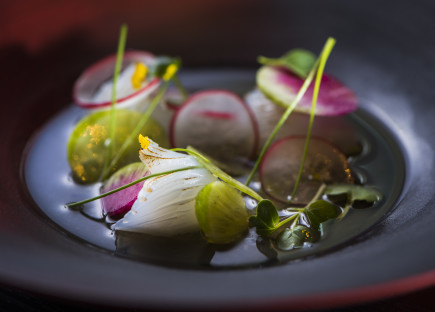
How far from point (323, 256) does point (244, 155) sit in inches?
12.2

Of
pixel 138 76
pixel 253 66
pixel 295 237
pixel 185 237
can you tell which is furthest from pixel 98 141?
pixel 253 66

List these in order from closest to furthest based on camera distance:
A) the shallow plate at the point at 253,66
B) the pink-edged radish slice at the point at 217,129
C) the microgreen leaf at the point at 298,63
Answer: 1. the shallow plate at the point at 253,66
2. the pink-edged radish slice at the point at 217,129
3. the microgreen leaf at the point at 298,63

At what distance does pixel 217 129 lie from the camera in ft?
3.66

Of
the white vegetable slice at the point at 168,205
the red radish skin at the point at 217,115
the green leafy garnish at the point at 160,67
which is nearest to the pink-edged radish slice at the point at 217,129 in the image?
the red radish skin at the point at 217,115

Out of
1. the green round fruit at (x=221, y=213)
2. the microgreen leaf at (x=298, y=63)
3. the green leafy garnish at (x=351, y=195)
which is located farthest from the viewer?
the microgreen leaf at (x=298, y=63)

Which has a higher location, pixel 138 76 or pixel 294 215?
pixel 138 76

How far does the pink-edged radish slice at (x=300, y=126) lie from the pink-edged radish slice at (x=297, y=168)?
44 millimetres

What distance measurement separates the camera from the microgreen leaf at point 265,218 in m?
0.87

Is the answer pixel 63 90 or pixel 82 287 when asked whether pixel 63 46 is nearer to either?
pixel 63 90

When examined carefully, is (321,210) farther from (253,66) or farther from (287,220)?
(253,66)

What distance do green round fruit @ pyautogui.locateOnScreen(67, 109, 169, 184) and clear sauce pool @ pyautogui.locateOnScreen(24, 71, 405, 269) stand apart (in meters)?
0.03

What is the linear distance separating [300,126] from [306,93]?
7cm

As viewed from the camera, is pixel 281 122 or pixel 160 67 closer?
→ pixel 281 122

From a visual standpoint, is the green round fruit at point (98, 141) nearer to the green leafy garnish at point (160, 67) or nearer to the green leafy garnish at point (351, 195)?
the green leafy garnish at point (160, 67)
